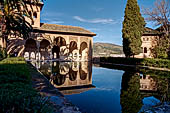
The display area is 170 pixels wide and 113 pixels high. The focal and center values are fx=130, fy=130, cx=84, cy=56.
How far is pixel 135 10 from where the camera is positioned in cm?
1994

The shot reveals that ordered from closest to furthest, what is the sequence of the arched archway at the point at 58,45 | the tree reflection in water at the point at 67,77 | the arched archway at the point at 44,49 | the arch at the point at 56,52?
the tree reflection in water at the point at 67,77 → the arched archway at the point at 44,49 → the arched archway at the point at 58,45 → the arch at the point at 56,52

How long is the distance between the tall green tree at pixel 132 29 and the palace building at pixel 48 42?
6.39m

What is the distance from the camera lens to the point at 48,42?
23547 millimetres

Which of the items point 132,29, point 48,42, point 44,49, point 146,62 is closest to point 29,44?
point 44,49

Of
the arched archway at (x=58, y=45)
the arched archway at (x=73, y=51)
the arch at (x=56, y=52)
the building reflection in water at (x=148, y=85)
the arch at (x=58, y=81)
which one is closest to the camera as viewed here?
the building reflection in water at (x=148, y=85)

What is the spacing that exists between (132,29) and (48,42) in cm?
1442

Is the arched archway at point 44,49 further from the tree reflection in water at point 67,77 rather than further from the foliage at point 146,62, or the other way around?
the tree reflection in water at point 67,77

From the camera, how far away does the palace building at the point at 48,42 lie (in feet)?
64.4

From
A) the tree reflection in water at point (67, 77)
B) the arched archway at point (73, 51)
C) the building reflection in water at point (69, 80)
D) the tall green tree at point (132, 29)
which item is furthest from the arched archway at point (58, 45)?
the building reflection in water at point (69, 80)

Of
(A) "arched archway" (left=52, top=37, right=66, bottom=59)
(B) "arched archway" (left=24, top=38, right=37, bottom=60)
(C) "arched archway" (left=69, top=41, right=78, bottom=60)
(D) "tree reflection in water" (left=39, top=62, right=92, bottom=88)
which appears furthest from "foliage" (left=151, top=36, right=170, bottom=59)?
(B) "arched archway" (left=24, top=38, right=37, bottom=60)

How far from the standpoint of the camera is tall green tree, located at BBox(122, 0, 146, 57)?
19500 mm

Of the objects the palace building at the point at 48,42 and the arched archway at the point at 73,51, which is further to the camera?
the arched archway at the point at 73,51

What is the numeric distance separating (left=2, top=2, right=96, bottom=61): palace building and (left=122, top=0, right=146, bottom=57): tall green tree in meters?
6.39

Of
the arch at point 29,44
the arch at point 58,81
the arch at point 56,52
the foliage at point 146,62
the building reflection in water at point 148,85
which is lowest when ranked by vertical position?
the building reflection in water at point 148,85
